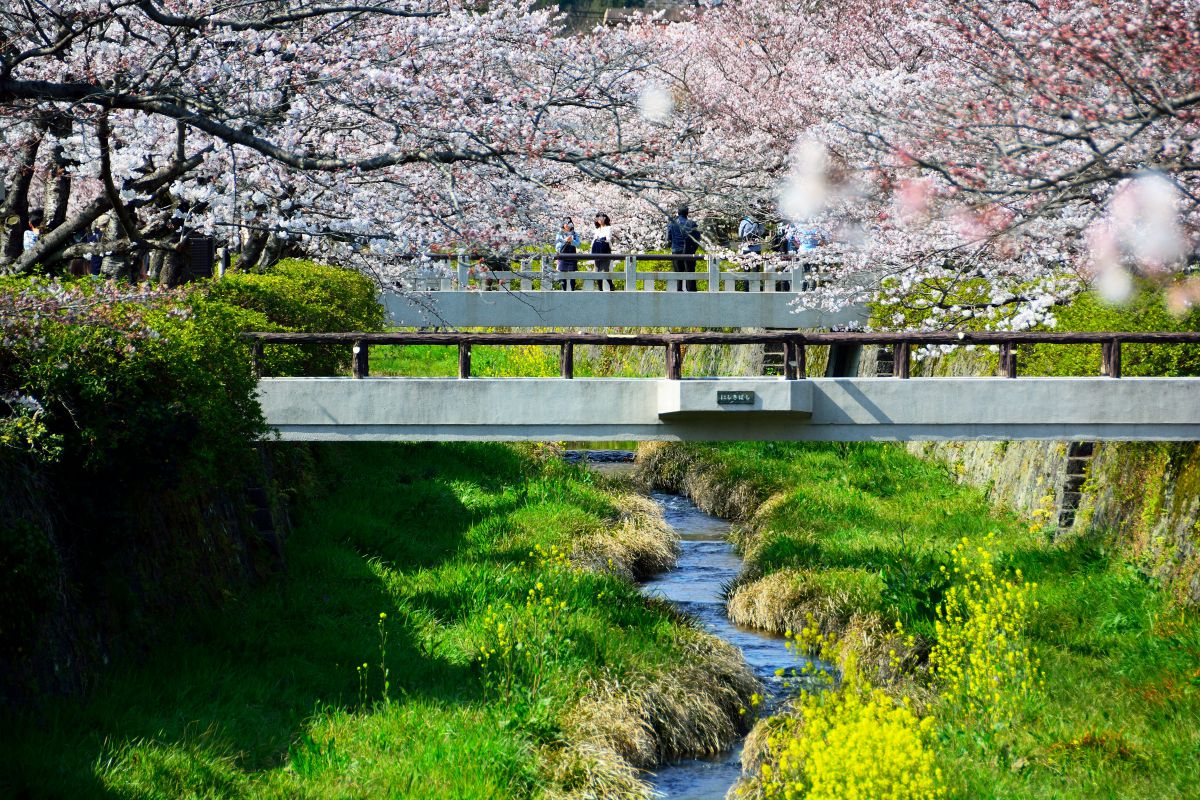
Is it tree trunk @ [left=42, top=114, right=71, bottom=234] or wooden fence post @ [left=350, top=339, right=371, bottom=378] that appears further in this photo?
wooden fence post @ [left=350, top=339, right=371, bottom=378]

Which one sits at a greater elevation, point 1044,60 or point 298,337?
point 1044,60

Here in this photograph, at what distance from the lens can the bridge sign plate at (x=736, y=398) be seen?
43.0ft

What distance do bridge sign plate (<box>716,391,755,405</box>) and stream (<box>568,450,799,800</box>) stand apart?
2664mm

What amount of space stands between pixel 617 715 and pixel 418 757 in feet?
7.49

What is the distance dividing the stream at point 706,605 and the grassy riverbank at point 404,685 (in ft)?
0.96

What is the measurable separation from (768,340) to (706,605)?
419 centimetres

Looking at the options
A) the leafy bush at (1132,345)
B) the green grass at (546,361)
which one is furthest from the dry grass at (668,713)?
the green grass at (546,361)

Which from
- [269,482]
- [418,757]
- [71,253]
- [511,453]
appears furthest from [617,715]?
[511,453]

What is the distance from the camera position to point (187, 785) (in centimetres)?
755

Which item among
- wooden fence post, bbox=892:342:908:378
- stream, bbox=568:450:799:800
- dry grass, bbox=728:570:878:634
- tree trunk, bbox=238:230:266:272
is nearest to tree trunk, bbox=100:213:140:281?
tree trunk, bbox=238:230:266:272

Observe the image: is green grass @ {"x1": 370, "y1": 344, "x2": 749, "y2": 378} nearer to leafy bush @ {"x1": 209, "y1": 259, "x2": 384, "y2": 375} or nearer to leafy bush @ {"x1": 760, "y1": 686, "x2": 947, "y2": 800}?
leafy bush @ {"x1": 209, "y1": 259, "x2": 384, "y2": 375}

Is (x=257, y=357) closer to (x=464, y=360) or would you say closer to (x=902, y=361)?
(x=464, y=360)

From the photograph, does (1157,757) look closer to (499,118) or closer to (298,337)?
(499,118)

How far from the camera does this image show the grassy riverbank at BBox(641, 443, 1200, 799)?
371 inches
